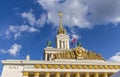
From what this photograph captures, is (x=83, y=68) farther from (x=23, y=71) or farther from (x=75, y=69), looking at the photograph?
(x=23, y=71)

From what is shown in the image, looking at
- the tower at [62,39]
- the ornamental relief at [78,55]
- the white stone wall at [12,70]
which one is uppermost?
Answer: the tower at [62,39]

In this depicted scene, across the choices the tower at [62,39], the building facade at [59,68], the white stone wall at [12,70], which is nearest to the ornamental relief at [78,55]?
the building facade at [59,68]

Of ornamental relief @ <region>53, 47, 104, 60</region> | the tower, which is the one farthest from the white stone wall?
the tower

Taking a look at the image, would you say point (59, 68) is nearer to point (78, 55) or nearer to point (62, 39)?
point (78, 55)

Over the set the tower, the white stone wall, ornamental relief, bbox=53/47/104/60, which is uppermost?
the tower

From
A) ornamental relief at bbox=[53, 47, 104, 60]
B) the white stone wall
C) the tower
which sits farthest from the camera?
the tower

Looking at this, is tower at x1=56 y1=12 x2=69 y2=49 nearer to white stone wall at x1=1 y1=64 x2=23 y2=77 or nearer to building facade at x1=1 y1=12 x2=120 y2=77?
building facade at x1=1 y1=12 x2=120 y2=77

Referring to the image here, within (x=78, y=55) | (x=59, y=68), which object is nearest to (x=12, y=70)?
(x=59, y=68)

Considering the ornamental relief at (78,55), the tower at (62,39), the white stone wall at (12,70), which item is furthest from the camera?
the tower at (62,39)

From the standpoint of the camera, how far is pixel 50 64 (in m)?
A: 34.6

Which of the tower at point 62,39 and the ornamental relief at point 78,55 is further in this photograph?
the tower at point 62,39

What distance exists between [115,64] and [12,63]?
50.8ft

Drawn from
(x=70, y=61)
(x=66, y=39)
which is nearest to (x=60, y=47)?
(x=66, y=39)

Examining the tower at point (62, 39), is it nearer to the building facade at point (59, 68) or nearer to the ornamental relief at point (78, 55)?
the ornamental relief at point (78, 55)
